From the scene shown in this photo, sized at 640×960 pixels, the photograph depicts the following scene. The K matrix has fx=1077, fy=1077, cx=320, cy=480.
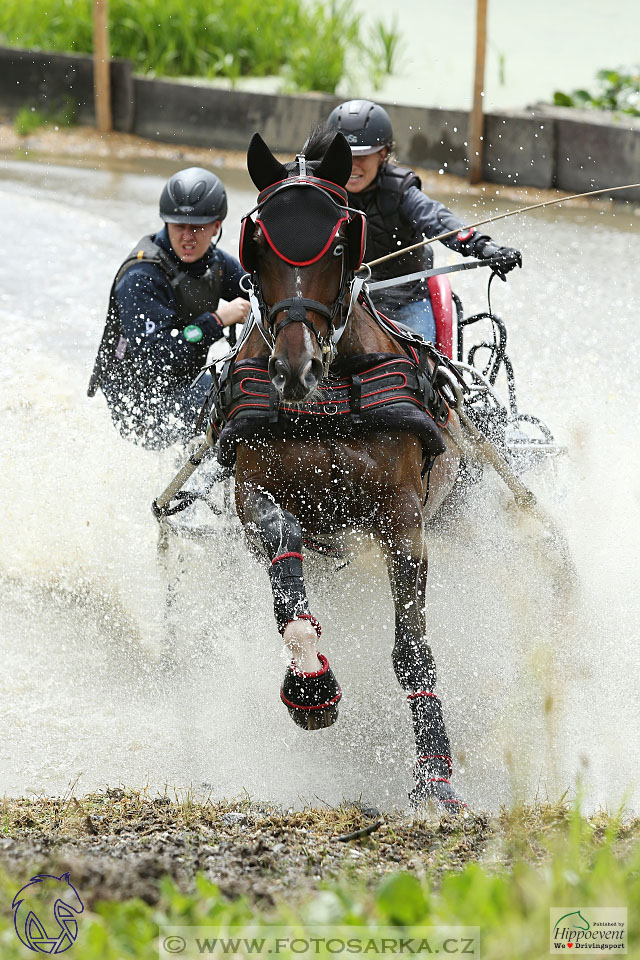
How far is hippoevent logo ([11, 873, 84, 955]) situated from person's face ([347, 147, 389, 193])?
3.65m

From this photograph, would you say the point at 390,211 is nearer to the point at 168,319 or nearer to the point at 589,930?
the point at 168,319

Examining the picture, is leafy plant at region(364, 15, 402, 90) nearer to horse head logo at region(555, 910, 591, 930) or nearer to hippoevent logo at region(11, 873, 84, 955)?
hippoevent logo at region(11, 873, 84, 955)

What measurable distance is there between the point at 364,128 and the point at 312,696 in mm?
2777

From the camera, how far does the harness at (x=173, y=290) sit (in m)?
5.14

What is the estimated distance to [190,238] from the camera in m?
5.12

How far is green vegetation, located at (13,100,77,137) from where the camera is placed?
14.2m

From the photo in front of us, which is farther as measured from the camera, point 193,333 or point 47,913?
point 193,333

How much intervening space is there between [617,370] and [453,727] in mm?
3943

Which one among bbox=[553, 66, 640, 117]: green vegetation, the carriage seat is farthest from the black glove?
bbox=[553, 66, 640, 117]: green vegetation

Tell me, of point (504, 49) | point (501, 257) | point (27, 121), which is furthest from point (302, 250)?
point (504, 49)

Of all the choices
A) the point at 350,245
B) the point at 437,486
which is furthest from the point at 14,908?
the point at 437,486

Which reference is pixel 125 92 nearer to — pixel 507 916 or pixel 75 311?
pixel 75 311

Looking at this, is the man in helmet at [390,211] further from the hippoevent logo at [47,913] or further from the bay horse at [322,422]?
the hippoevent logo at [47,913]

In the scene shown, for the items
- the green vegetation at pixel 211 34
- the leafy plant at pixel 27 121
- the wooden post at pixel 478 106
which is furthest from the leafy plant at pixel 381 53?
the leafy plant at pixel 27 121
